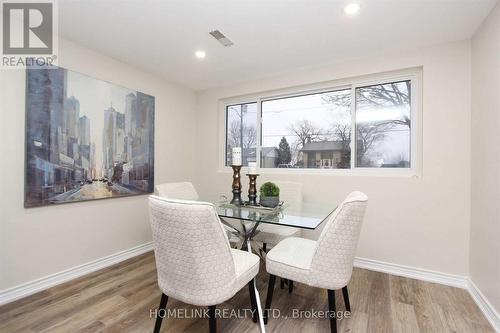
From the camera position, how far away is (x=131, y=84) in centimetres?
289

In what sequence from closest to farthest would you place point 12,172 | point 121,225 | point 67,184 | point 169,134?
point 12,172 → point 67,184 → point 121,225 → point 169,134

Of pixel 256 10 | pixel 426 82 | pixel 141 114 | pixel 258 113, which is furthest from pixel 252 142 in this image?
pixel 426 82

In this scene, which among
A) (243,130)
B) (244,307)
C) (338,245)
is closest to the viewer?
(338,245)

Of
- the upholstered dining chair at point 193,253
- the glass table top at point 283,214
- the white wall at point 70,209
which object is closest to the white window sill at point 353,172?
the glass table top at point 283,214

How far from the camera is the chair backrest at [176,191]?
96.5 inches

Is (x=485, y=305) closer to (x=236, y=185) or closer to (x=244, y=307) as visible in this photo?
(x=244, y=307)

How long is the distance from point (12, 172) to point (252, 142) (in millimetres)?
2642

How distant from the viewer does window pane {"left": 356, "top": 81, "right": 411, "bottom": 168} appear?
101 inches

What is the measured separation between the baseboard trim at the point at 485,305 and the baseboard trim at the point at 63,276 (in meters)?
3.46

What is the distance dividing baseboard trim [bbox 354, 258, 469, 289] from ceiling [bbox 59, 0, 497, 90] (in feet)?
7.46

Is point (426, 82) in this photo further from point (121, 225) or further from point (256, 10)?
point (121, 225)

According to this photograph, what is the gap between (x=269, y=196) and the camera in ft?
7.04

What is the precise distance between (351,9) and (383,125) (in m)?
1.37

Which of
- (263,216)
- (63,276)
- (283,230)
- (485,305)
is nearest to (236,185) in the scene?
(263,216)
